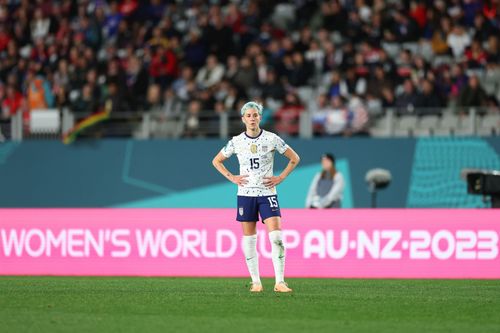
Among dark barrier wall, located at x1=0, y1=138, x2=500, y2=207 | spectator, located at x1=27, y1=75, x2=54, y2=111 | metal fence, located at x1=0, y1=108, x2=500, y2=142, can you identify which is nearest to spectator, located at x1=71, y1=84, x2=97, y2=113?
metal fence, located at x1=0, y1=108, x2=500, y2=142

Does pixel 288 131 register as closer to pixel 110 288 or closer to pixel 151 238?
pixel 151 238

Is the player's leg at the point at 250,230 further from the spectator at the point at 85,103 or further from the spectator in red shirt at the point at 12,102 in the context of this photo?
the spectator in red shirt at the point at 12,102

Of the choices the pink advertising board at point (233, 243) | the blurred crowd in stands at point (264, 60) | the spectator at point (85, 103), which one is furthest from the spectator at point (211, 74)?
the pink advertising board at point (233, 243)

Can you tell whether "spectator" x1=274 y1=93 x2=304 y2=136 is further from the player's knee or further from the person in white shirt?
the player's knee

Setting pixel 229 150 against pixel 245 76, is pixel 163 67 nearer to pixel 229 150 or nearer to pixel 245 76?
pixel 245 76

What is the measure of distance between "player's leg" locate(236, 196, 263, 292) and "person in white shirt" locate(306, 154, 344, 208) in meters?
6.29

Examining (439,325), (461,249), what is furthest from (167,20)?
(439,325)

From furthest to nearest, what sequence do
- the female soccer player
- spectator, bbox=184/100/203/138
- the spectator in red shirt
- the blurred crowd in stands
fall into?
the spectator in red shirt
spectator, bbox=184/100/203/138
the blurred crowd in stands
the female soccer player

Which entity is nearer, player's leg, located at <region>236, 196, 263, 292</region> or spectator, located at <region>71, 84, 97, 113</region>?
player's leg, located at <region>236, 196, 263, 292</region>

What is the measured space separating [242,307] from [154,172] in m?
13.9

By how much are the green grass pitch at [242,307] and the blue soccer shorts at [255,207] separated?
2.93 feet

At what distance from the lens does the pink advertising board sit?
17250 millimetres

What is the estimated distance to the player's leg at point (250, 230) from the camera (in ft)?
43.8

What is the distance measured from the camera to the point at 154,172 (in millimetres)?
25391
